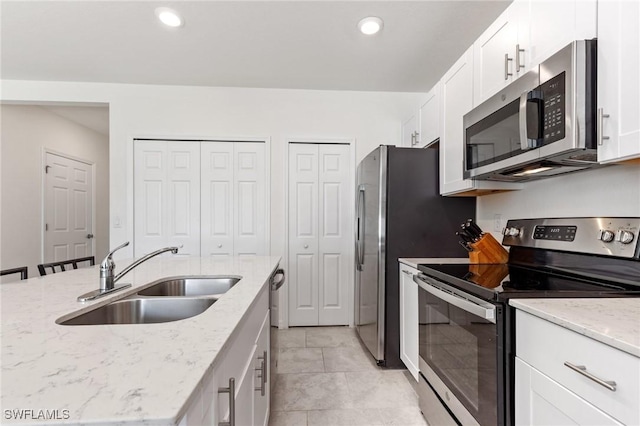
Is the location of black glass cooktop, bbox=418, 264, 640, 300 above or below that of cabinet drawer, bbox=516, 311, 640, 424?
above

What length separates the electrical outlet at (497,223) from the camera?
209cm

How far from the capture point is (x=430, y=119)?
2.45 m

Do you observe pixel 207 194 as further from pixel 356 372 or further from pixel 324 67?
pixel 356 372

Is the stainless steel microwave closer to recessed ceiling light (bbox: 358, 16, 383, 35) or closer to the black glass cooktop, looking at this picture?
the black glass cooktop

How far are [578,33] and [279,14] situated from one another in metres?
1.71

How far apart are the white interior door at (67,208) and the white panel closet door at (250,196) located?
2720mm

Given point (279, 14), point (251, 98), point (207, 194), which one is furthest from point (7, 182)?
point (279, 14)

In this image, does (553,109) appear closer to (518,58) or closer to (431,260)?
(518,58)

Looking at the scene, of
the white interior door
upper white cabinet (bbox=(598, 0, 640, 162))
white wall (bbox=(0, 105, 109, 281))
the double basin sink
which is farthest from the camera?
the white interior door

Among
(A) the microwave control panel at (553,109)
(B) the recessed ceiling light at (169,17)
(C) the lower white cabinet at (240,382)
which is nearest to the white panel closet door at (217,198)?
(B) the recessed ceiling light at (169,17)

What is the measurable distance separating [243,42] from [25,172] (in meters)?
3.31

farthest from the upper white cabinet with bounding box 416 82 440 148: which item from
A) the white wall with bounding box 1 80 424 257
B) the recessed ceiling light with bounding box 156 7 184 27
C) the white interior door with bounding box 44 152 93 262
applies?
the white interior door with bounding box 44 152 93 262

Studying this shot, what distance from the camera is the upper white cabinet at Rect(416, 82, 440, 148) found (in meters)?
2.30

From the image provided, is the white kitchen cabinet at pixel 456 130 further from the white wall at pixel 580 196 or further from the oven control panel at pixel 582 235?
the oven control panel at pixel 582 235
